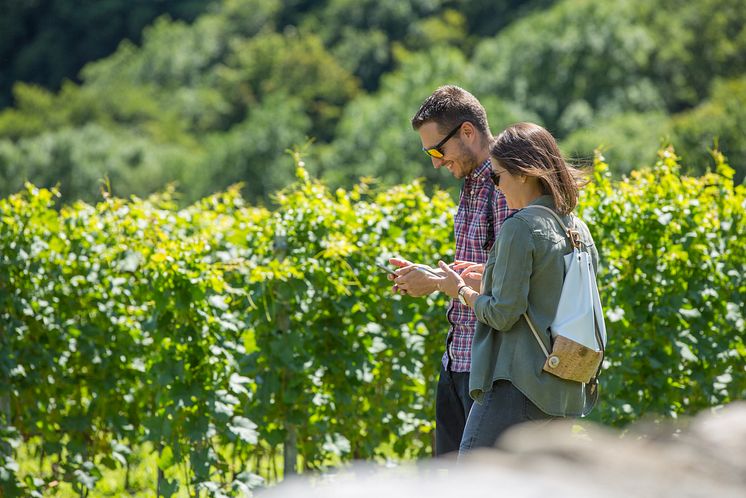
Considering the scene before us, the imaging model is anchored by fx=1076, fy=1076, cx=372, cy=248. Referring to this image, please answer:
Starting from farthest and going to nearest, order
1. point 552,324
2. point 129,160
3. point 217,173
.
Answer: point 129,160 < point 217,173 < point 552,324

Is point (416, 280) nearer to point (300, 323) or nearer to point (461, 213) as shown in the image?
point (461, 213)

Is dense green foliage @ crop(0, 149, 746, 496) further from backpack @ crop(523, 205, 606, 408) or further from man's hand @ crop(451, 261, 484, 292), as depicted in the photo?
backpack @ crop(523, 205, 606, 408)

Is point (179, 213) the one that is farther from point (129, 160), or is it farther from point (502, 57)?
point (129, 160)

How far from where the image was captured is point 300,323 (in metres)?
4.76

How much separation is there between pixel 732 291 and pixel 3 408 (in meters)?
3.44

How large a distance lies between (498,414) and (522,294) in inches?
14.1

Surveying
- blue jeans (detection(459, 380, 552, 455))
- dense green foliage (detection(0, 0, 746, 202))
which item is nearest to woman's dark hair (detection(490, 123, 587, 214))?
blue jeans (detection(459, 380, 552, 455))

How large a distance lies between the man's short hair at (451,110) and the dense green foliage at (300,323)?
120 cm

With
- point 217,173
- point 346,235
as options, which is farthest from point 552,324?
point 217,173

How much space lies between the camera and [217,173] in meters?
56.6

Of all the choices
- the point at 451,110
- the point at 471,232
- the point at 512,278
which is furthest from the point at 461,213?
the point at 512,278

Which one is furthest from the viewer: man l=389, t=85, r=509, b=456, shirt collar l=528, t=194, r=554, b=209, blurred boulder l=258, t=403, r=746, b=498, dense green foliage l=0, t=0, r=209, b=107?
dense green foliage l=0, t=0, r=209, b=107

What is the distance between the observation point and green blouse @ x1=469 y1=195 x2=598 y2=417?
9.78 feet

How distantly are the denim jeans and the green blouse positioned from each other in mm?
383
